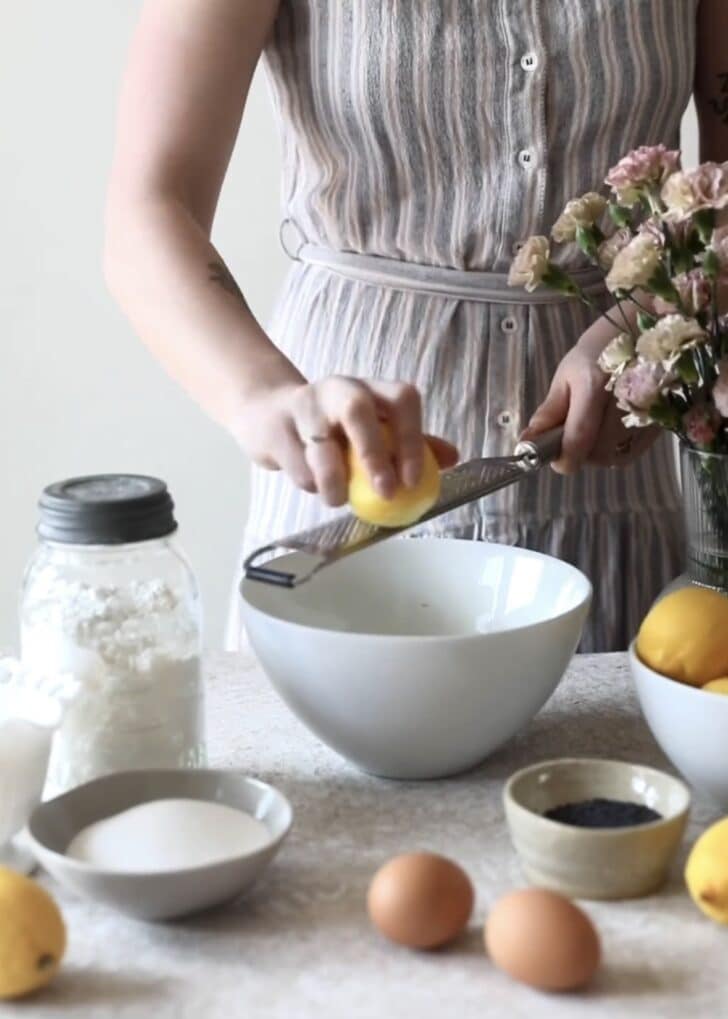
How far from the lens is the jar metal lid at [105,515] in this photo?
31.2 inches

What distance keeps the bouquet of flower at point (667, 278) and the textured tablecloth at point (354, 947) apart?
9.2 inches

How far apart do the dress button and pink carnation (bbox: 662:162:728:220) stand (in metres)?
0.38

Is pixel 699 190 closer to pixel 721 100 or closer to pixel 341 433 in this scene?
pixel 341 433

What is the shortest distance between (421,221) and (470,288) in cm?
7

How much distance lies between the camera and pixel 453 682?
82 cm

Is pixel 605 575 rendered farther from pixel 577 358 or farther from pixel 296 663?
pixel 296 663

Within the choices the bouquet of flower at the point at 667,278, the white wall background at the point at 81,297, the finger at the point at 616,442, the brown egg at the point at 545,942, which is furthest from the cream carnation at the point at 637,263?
the white wall background at the point at 81,297

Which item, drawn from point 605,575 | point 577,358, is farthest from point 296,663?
point 605,575

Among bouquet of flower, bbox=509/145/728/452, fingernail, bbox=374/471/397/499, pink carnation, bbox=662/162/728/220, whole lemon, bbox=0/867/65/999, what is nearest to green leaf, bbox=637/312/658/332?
bouquet of flower, bbox=509/145/728/452

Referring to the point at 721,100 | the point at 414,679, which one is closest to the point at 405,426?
the point at 414,679

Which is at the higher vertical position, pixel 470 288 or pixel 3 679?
pixel 470 288

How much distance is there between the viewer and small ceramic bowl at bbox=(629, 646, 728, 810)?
782 millimetres

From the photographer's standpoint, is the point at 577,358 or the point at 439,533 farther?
the point at 439,533

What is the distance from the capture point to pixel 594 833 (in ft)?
2.32
